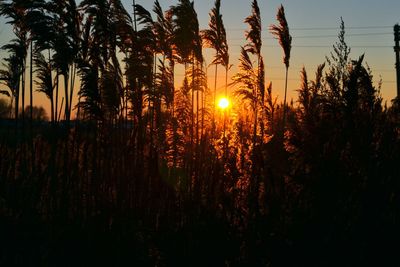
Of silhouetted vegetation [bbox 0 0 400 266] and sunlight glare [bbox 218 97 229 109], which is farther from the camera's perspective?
sunlight glare [bbox 218 97 229 109]

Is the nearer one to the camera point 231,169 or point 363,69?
point 231,169

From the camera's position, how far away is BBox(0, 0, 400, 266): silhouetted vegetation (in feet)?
18.2

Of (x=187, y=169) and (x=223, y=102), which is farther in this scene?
(x=223, y=102)

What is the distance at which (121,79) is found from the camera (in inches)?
341

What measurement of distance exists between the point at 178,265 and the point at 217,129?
256 inches

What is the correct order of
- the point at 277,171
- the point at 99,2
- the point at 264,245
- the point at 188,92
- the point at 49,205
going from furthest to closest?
the point at 188,92, the point at 99,2, the point at 277,171, the point at 49,205, the point at 264,245

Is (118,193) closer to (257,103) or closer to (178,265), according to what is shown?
(178,265)

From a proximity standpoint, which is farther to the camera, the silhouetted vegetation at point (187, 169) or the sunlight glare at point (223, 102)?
the sunlight glare at point (223, 102)

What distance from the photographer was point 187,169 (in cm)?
899

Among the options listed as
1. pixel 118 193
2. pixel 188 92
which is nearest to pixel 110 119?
pixel 188 92

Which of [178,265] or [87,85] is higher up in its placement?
[87,85]

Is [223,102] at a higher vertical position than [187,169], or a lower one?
higher

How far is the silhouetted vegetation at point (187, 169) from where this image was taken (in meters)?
5.55

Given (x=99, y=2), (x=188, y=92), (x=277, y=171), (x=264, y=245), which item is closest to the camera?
(x=264, y=245)
